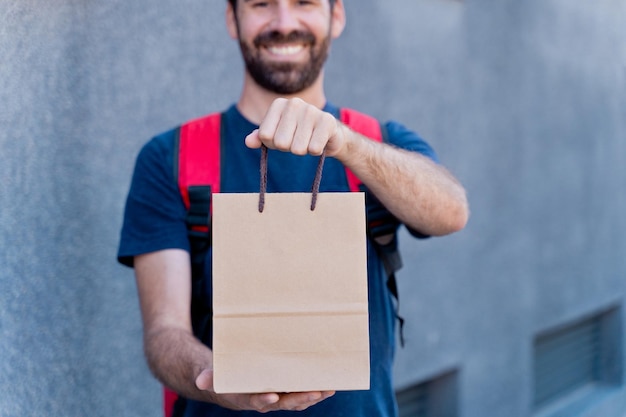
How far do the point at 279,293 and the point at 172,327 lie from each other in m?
0.53

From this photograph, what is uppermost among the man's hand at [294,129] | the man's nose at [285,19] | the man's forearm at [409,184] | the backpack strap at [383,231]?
the man's nose at [285,19]

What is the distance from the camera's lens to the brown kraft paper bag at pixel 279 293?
1.45 meters

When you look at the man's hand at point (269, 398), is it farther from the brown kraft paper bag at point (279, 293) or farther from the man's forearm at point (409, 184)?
the man's forearm at point (409, 184)

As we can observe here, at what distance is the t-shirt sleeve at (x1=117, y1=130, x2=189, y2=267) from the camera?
196cm

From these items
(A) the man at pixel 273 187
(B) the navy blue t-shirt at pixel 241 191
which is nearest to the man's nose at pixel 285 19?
(A) the man at pixel 273 187

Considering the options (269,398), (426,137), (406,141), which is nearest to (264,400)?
(269,398)

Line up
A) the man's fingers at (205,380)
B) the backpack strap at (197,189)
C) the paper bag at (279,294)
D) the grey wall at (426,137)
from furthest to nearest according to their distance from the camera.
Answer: the grey wall at (426,137)
the backpack strap at (197,189)
the man's fingers at (205,380)
the paper bag at (279,294)

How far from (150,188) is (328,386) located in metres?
0.80

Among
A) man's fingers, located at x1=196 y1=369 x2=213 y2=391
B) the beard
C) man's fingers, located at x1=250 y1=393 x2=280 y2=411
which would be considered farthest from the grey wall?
man's fingers, located at x1=250 y1=393 x2=280 y2=411

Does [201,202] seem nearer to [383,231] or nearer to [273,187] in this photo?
[273,187]

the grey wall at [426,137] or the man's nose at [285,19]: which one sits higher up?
the man's nose at [285,19]

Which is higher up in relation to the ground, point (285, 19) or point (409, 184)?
point (285, 19)

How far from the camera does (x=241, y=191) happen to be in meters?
1.95

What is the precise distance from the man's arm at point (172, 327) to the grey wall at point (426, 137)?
66cm
